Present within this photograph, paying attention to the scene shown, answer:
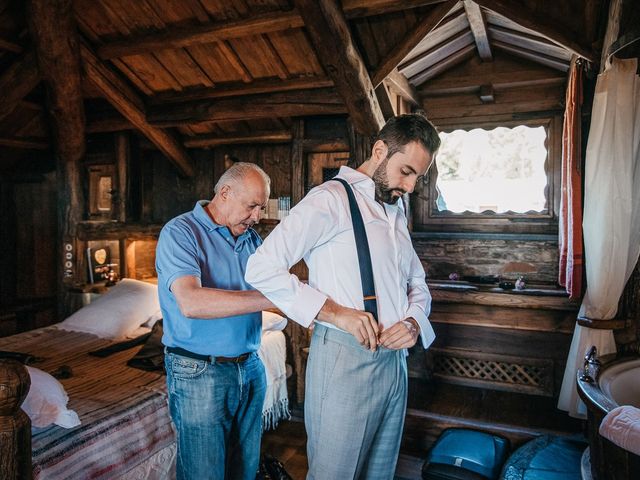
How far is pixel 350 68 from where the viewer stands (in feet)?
12.5

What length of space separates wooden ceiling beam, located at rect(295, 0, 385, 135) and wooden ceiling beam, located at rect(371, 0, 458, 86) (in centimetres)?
12

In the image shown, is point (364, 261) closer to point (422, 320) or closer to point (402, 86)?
point (422, 320)

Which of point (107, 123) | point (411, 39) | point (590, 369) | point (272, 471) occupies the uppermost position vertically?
point (411, 39)

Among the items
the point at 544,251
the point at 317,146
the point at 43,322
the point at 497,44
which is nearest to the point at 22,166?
the point at 43,322

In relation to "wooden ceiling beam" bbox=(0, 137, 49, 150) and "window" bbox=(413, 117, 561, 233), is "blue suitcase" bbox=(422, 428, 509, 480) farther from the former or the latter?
"wooden ceiling beam" bbox=(0, 137, 49, 150)

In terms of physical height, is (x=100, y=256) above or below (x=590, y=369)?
above

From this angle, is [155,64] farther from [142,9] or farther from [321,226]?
[321,226]

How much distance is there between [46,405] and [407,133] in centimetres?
225

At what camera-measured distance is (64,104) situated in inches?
189

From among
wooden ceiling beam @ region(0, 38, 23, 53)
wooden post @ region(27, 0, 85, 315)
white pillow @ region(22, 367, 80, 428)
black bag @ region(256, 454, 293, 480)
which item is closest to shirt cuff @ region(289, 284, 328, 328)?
white pillow @ region(22, 367, 80, 428)

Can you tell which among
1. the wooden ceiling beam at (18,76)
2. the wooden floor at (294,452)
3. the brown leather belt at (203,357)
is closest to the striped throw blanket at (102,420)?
Result: the wooden floor at (294,452)

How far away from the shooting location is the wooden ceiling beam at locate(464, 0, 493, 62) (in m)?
3.95

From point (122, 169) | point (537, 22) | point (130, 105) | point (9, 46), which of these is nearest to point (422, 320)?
point (537, 22)

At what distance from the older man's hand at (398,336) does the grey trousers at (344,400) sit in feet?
0.32
